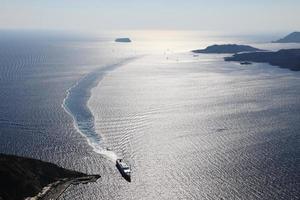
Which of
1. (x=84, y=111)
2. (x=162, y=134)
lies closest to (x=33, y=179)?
(x=162, y=134)

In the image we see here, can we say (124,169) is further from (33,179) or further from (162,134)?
(162,134)

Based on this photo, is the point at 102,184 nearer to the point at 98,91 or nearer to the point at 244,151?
the point at 244,151

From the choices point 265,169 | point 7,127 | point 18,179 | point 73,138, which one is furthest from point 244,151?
point 7,127

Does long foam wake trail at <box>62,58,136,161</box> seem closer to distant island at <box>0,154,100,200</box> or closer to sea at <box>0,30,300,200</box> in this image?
sea at <box>0,30,300,200</box>

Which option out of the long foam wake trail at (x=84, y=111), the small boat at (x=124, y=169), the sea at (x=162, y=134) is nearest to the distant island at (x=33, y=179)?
the sea at (x=162, y=134)

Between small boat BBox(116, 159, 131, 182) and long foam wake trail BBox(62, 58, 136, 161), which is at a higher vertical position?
long foam wake trail BBox(62, 58, 136, 161)

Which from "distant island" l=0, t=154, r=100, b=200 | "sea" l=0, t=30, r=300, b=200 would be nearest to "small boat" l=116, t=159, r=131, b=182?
"sea" l=0, t=30, r=300, b=200
